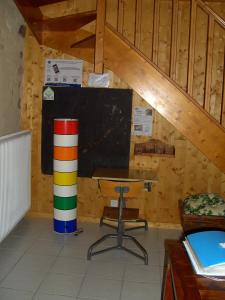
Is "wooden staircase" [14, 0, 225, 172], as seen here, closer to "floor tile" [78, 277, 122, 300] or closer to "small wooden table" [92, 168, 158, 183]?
"small wooden table" [92, 168, 158, 183]

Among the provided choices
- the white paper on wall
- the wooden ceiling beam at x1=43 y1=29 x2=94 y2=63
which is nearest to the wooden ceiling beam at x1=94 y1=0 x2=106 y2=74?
the wooden ceiling beam at x1=43 y1=29 x2=94 y2=63

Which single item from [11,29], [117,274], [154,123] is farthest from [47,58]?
[117,274]

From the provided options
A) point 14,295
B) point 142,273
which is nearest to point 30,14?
point 14,295

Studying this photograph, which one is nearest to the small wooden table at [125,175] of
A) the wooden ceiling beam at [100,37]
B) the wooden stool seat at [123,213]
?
the wooden stool seat at [123,213]

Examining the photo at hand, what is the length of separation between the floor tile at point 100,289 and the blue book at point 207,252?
60.5 inches

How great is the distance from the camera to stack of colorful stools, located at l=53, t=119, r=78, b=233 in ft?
11.5

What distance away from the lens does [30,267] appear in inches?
117

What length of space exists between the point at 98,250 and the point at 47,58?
7.33 feet

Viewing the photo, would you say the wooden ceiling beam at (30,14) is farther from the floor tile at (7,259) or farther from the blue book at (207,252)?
the blue book at (207,252)

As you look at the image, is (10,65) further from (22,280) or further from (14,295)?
(14,295)

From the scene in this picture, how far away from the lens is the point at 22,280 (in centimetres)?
275

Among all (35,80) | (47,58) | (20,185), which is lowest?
(20,185)

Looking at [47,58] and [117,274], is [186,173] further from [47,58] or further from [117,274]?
[47,58]

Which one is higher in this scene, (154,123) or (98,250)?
(154,123)
